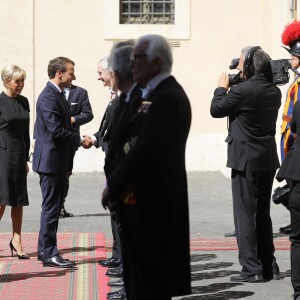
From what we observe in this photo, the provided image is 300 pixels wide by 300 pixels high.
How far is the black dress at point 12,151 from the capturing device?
32.8ft

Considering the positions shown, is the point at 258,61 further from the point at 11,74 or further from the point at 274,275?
the point at 11,74

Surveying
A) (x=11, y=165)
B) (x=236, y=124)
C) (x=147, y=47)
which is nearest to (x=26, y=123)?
(x=11, y=165)

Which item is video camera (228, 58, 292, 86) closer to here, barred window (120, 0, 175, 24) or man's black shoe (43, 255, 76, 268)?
man's black shoe (43, 255, 76, 268)

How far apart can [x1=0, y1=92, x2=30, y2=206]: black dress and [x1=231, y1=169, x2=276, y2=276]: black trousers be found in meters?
2.21

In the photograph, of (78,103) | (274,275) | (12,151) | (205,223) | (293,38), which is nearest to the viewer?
(274,275)

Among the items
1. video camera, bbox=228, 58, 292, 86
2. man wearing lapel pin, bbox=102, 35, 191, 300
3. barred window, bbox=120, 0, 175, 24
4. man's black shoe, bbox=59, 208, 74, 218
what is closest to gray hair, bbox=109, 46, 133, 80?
man wearing lapel pin, bbox=102, 35, 191, 300

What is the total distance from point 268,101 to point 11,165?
2.63 metres

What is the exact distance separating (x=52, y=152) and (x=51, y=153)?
0.05 feet

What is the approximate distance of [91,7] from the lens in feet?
64.5

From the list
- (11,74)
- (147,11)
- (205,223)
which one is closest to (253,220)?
(11,74)

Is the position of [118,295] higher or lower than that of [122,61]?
lower

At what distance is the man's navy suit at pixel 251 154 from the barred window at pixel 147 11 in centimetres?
1123

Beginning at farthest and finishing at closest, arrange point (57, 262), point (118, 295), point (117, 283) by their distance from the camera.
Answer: point (57, 262), point (117, 283), point (118, 295)

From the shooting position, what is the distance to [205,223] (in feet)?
42.8
